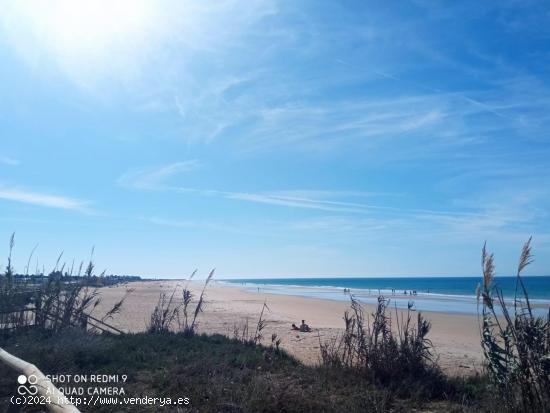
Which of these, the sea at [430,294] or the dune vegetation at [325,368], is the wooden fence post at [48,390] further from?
the sea at [430,294]

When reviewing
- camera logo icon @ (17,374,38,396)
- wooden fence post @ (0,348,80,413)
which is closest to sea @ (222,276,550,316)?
wooden fence post @ (0,348,80,413)

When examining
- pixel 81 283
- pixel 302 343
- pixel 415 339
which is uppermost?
pixel 81 283

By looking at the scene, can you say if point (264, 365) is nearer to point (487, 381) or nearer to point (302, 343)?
point (487, 381)

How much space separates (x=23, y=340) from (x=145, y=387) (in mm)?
3785

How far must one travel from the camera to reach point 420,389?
6.34 meters

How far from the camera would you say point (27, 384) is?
15.9ft

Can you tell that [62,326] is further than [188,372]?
Yes

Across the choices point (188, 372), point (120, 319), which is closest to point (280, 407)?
point (188, 372)

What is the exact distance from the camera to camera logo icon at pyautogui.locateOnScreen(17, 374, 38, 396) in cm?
417

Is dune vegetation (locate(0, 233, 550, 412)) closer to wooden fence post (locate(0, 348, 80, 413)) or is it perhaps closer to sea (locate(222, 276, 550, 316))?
sea (locate(222, 276, 550, 316))

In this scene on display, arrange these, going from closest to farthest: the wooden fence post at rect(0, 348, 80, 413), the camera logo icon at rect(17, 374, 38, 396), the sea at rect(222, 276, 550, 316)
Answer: the wooden fence post at rect(0, 348, 80, 413), the camera logo icon at rect(17, 374, 38, 396), the sea at rect(222, 276, 550, 316)

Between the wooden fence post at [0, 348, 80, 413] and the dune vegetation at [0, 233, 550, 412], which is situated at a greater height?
the wooden fence post at [0, 348, 80, 413]

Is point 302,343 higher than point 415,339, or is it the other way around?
point 415,339

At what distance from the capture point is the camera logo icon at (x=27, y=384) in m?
4.17
